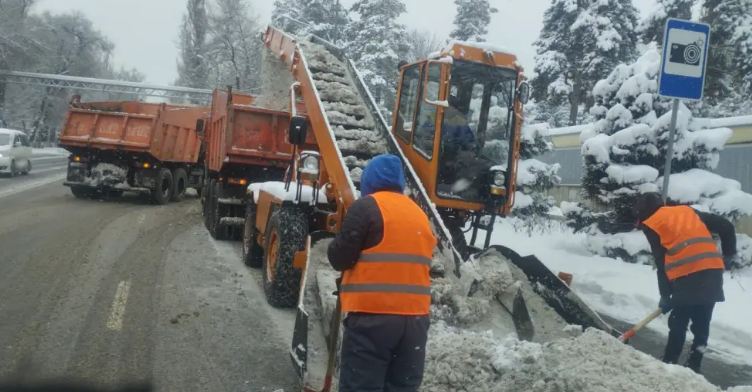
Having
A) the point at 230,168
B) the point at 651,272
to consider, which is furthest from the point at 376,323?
the point at 230,168

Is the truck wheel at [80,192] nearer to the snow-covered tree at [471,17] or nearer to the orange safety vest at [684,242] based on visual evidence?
the orange safety vest at [684,242]

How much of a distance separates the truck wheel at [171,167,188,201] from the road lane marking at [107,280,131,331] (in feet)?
37.0

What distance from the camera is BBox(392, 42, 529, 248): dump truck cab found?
722 centimetres

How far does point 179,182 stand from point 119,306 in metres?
12.8

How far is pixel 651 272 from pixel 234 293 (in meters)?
5.96

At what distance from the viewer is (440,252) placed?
6031mm

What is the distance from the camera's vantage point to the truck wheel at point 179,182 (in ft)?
61.7

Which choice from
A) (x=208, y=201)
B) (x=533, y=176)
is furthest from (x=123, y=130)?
(x=533, y=176)

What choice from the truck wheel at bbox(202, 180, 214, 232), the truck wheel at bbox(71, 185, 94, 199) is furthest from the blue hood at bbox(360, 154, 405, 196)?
the truck wheel at bbox(71, 185, 94, 199)

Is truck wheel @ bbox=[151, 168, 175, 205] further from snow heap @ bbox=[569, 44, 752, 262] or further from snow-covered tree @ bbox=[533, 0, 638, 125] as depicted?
snow-covered tree @ bbox=[533, 0, 638, 125]

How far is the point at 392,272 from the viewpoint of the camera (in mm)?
3441

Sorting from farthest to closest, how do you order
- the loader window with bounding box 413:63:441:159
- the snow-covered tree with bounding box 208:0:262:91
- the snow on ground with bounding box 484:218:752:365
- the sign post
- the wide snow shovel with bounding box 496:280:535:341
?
the snow-covered tree with bounding box 208:0:262:91 < the loader window with bounding box 413:63:441:159 < the snow on ground with bounding box 484:218:752:365 < the sign post < the wide snow shovel with bounding box 496:280:535:341

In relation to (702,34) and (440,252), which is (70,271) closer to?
(440,252)

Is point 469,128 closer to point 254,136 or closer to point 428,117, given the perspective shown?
point 428,117
